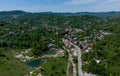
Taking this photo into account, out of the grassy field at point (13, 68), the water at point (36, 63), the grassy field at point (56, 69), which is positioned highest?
the grassy field at point (56, 69)

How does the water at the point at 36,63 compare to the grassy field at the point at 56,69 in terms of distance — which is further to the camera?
the water at the point at 36,63

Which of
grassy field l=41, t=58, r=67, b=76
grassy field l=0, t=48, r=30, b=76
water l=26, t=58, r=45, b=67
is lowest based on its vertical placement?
water l=26, t=58, r=45, b=67

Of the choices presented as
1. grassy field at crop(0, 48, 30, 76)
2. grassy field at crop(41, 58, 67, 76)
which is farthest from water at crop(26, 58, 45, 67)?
grassy field at crop(41, 58, 67, 76)

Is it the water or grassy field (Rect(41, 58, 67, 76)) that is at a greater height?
grassy field (Rect(41, 58, 67, 76))

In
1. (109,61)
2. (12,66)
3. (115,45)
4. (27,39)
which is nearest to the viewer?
(109,61)

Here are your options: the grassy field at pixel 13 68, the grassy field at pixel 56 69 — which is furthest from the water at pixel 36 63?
the grassy field at pixel 56 69

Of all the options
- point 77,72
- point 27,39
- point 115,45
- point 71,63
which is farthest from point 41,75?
point 27,39

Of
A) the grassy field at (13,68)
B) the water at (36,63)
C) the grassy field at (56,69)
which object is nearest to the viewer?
the grassy field at (56,69)

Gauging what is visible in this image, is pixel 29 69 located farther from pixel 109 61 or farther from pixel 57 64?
pixel 109 61

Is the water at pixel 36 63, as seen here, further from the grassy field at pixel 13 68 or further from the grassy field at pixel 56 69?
the grassy field at pixel 56 69

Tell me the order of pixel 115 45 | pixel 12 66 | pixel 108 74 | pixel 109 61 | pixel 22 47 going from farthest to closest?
1. pixel 22 47
2. pixel 115 45
3. pixel 12 66
4. pixel 109 61
5. pixel 108 74

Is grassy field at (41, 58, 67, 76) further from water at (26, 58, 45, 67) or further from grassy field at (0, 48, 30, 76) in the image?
water at (26, 58, 45, 67)
